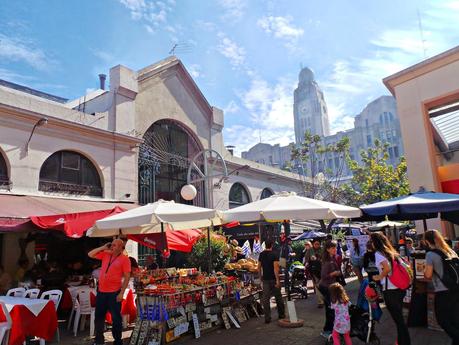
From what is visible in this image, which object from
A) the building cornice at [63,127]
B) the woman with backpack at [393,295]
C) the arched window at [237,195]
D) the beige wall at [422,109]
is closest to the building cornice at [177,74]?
the building cornice at [63,127]

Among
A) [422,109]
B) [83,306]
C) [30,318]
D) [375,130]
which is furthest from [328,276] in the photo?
[375,130]

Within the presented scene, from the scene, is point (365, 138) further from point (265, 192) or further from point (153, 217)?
point (153, 217)

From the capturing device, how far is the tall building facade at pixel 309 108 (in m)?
98.2

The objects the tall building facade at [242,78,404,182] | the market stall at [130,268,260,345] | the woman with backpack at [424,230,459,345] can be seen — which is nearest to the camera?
the woman with backpack at [424,230,459,345]

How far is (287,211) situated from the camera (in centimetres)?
740

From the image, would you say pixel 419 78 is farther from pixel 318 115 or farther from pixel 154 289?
pixel 318 115

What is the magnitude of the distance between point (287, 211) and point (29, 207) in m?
7.15

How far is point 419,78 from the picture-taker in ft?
40.3

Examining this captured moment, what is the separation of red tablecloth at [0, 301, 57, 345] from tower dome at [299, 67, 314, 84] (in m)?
105

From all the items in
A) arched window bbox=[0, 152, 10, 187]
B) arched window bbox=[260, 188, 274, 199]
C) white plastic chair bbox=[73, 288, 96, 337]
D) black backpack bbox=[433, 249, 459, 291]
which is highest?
arched window bbox=[260, 188, 274, 199]

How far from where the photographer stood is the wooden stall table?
6047 millimetres

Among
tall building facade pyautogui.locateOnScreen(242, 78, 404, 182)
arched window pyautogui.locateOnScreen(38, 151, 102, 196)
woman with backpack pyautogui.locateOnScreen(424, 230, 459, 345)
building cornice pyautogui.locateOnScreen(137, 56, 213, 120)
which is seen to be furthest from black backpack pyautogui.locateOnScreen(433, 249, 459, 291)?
tall building facade pyautogui.locateOnScreen(242, 78, 404, 182)

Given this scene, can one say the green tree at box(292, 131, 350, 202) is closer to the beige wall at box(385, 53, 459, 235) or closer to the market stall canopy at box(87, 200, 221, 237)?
the beige wall at box(385, 53, 459, 235)

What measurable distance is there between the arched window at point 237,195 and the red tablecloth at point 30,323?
1459 centimetres
